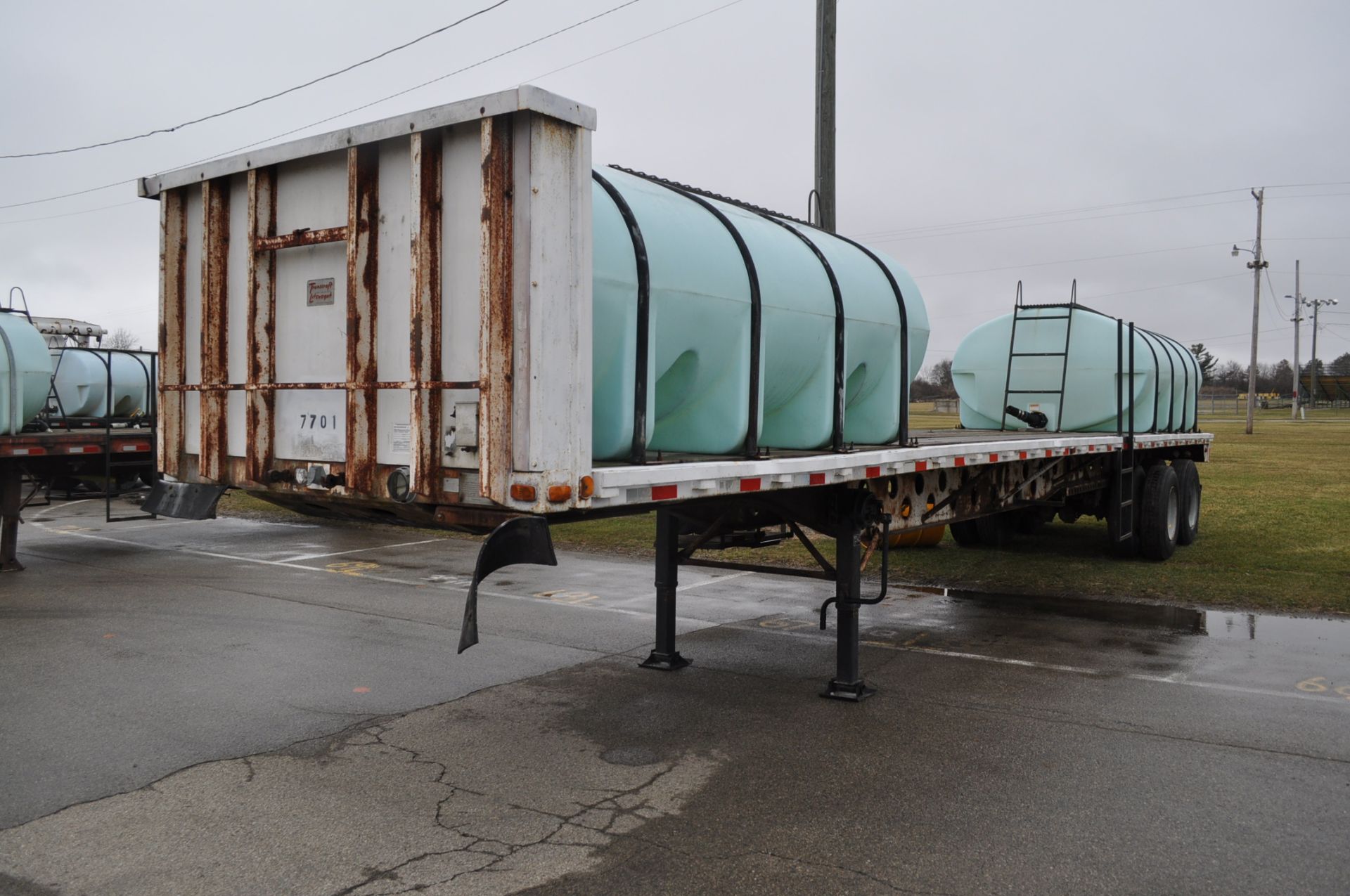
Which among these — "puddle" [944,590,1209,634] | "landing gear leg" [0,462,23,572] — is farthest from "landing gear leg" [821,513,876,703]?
"landing gear leg" [0,462,23,572]

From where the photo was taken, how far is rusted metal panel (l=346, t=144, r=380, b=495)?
15.6 ft

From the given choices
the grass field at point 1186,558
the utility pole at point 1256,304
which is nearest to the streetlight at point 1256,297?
the utility pole at point 1256,304

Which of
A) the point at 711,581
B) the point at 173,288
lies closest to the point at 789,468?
the point at 173,288

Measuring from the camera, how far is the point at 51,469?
41.7ft

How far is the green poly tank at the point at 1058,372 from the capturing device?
12.4m

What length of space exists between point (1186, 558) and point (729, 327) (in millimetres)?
9345

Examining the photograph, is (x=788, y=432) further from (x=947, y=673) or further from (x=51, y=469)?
(x=51, y=469)

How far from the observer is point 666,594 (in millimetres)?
7336

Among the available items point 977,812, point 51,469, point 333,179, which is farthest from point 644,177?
point 51,469

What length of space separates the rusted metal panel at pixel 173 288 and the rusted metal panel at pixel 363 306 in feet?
4.76

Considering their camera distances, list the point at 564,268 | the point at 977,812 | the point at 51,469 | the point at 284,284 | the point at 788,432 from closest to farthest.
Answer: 1. the point at 564,268
2. the point at 977,812
3. the point at 284,284
4. the point at 788,432
5. the point at 51,469

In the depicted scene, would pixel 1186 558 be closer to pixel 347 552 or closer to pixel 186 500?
pixel 347 552

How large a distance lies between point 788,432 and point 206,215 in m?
3.42

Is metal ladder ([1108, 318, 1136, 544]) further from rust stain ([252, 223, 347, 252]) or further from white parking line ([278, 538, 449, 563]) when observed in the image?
rust stain ([252, 223, 347, 252])
